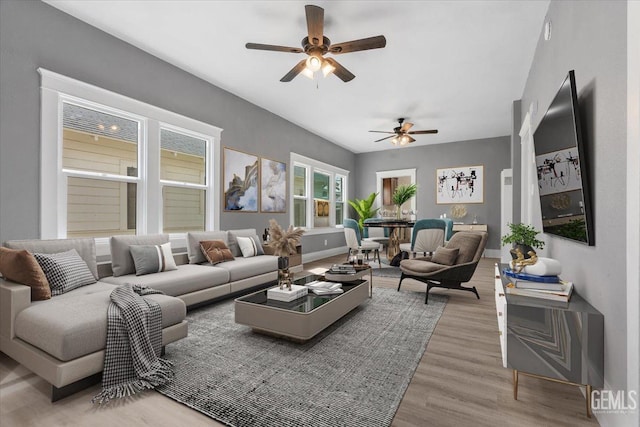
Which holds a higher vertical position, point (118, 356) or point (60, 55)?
point (60, 55)

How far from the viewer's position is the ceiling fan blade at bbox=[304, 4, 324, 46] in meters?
2.43

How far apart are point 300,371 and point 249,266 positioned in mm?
2063

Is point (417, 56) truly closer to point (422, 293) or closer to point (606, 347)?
point (422, 293)

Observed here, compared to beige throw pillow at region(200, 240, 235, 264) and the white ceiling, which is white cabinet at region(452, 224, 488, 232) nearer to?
the white ceiling

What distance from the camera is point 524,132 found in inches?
166

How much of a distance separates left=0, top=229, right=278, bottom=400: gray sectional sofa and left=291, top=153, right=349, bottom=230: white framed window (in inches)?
140

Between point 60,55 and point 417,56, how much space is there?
383 cm

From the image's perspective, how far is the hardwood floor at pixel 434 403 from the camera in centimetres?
155

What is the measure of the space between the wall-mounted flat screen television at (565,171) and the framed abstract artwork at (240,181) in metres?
4.04

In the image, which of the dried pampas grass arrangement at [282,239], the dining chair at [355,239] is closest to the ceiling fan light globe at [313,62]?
the dried pampas grass arrangement at [282,239]

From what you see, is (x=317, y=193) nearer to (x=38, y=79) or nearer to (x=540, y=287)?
(x=38, y=79)

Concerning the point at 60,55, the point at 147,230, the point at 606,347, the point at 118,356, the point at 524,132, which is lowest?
the point at 118,356

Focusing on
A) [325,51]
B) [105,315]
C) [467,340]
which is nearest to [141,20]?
[325,51]

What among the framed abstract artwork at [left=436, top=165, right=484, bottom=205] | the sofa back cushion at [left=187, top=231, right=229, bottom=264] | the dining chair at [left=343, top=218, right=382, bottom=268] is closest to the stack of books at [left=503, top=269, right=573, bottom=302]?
the sofa back cushion at [left=187, top=231, right=229, bottom=264]
